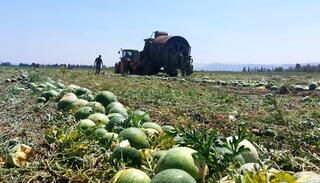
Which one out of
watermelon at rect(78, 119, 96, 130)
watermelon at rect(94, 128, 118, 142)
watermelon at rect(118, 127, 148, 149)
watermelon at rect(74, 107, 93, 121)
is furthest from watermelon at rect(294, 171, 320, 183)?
watermelon at rect(74, 107, 93, 121)

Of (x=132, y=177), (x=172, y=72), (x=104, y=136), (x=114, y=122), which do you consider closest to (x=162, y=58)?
(x=172, y=72)

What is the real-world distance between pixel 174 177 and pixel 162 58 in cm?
3127

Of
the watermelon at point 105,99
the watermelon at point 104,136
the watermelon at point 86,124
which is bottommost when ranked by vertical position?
the watermelon at point 104,136

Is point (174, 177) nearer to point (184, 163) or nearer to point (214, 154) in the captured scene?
point (184, 163)

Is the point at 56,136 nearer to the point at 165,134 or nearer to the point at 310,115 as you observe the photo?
the point at 165,134

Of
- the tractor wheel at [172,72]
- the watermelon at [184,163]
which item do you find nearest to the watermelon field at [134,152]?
the watermelon at [184,163]

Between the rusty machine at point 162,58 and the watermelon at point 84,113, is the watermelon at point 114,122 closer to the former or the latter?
the watermelon at point 84,113

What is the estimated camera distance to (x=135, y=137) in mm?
4637

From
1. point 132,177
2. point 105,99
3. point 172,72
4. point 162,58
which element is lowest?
point 172,72

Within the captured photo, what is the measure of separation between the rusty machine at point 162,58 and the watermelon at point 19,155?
29192 mm

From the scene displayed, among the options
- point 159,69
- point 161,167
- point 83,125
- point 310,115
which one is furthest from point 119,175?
point 159,69

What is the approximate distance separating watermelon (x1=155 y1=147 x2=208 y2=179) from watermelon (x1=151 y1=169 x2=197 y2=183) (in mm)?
202

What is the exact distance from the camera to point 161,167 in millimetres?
3637

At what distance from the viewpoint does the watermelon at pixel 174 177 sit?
10.4 feet
